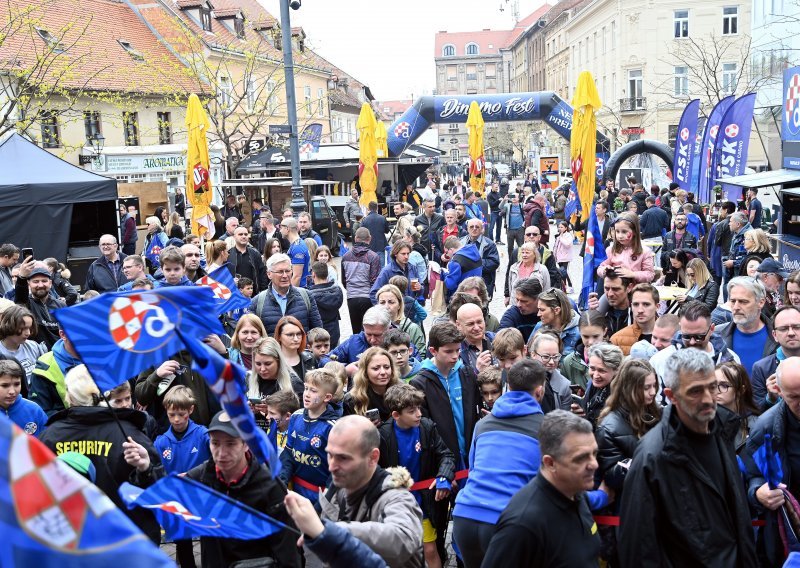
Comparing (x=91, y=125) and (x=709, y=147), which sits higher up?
(x=91, y=125)

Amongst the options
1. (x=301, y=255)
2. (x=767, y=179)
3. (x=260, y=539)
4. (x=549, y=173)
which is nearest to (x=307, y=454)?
(x=260, y=539)

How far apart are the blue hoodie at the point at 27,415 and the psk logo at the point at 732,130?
55.0ft

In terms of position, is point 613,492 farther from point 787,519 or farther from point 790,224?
point 790,224

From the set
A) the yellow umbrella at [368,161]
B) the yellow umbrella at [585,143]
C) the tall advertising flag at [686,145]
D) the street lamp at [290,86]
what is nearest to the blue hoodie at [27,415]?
the yellow umbrella at [585,143]

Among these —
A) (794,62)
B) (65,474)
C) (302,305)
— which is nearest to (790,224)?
(302,305)

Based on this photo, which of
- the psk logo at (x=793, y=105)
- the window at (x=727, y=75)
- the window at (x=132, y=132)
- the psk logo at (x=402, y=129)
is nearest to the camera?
the psk logo at (x=793, y=105)

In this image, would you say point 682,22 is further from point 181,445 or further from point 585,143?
point 181,445

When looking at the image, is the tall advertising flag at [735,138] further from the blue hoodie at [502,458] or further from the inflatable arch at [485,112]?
the blue hoodie at [502,458]

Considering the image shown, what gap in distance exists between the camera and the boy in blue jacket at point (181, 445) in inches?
223

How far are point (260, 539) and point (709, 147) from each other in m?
18.4

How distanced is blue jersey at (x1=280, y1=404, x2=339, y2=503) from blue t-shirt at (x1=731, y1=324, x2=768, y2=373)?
3301mm

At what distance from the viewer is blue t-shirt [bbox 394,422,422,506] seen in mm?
5395

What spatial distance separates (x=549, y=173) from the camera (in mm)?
44438

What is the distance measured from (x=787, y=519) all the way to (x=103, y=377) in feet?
11.2
